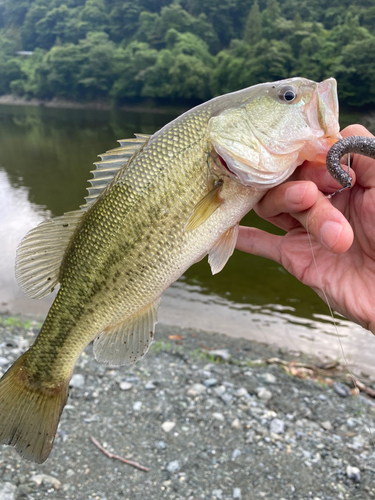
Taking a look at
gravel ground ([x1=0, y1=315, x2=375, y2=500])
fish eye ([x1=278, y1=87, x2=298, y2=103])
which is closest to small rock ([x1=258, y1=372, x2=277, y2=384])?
gravel ground ([x1=0, y1=315, x2=375, y2=500])

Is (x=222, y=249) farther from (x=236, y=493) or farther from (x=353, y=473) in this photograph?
(x=353, y=473)

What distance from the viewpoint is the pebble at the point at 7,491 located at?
316 cm

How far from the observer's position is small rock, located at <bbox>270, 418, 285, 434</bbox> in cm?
425

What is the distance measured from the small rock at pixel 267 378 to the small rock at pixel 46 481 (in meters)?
2.93

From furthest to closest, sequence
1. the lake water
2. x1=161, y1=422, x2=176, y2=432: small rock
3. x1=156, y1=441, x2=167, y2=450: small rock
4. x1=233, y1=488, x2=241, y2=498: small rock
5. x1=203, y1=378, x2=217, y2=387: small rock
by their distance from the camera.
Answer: the lake water → x1=203, y1=378, x2=217, y2=387: small rock → x1=161, y1=422, x2=176, y2=432: small rock → x1=156, y1=441, x2=167, y2=450: small rock → x1=233, y1=488, x2=241, y2=498: small rock

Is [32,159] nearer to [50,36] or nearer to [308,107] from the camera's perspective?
[308,107]

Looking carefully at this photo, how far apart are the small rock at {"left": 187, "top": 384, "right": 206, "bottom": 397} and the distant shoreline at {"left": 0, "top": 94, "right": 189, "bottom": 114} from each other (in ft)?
154

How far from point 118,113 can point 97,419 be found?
55.3m

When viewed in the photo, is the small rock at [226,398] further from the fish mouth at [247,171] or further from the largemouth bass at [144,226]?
the fish mouth at [247,171]

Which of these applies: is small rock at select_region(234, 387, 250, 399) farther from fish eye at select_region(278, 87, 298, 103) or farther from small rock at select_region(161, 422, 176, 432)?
fish eye at select_region(278, 87, 298, 103)

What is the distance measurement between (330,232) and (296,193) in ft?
0.99

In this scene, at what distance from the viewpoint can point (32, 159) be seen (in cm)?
2527

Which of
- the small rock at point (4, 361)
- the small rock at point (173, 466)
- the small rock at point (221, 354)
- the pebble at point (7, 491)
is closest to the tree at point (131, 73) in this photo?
the small rock at point (221, 354)

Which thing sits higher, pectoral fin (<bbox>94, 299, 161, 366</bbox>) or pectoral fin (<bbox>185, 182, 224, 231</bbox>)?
pectoral fin (<bbox>185, 182, 224, 231</bbox>)
